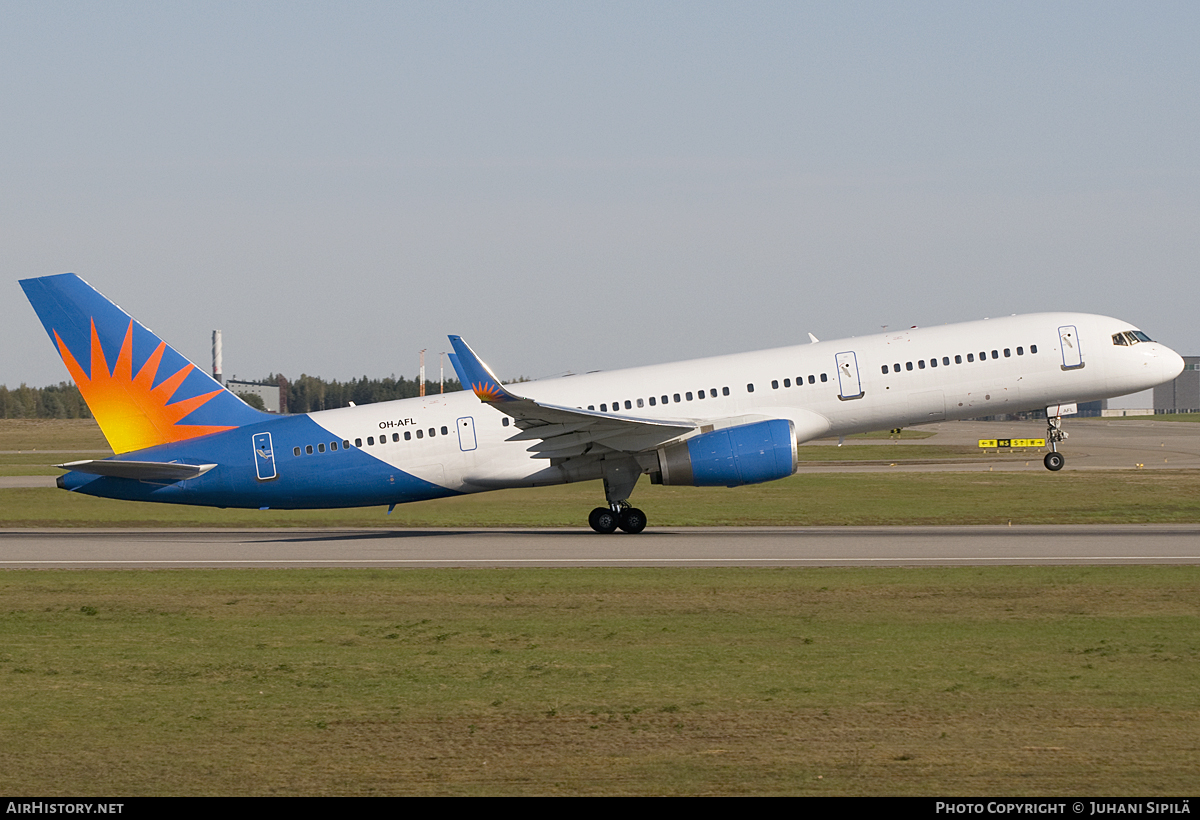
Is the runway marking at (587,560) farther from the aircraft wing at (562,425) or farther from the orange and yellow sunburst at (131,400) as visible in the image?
the orange and yellow sunburst at (131,400)

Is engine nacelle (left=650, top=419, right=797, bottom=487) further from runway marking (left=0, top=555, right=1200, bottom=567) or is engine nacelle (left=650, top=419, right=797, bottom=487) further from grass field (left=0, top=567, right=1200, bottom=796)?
grass field (left=0, top=567, right=1200, bottom=796)

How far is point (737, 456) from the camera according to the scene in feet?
109

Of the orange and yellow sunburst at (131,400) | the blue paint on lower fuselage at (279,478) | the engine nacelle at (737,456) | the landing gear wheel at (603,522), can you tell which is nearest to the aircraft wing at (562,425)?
the engine nacelle at (737,456)

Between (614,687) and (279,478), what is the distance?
2208 centimetres

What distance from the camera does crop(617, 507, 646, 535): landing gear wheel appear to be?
35.9m

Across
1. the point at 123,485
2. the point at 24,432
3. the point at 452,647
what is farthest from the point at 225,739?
the point at 24,432

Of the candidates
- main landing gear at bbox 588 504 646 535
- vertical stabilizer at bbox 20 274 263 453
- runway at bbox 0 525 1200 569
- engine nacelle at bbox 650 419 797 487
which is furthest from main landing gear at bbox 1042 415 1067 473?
vertical stabilizer at bbox 20 274 263 453

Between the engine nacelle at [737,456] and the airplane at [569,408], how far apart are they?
0.07 m

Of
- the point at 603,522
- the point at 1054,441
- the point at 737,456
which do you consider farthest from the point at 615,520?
the point at 1054,441

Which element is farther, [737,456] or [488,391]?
[737,456]

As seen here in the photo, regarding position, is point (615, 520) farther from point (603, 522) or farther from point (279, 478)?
point (279, 478)

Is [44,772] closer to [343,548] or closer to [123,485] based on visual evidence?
[343,548]

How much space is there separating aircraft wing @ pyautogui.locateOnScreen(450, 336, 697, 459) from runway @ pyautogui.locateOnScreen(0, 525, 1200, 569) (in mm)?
2712

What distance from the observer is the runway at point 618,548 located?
28172 millimetres
